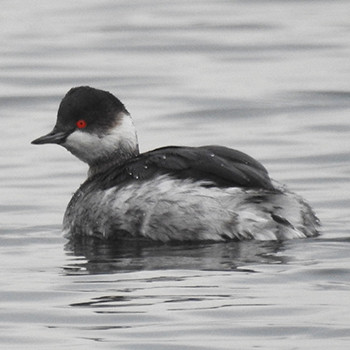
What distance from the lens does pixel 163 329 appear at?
8367 millimetres

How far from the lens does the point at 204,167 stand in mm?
10430

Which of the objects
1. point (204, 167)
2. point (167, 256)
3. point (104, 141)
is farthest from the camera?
point (104, 141)

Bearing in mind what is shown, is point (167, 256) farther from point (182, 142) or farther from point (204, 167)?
point (182, 142)

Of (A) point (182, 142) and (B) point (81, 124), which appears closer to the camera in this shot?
(B) point (81, 124)

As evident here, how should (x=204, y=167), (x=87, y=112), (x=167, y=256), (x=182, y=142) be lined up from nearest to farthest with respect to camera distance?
(x=167, y=256)
(x=204, y=167)
(x=87, y=112)
(x=182, y=142)

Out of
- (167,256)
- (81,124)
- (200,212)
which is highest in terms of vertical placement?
(81,124)

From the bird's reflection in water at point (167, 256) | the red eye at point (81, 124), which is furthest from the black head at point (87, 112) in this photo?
the bird's reflection in water at point (167, 256)

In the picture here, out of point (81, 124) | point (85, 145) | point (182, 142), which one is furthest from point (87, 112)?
point (182, 142)

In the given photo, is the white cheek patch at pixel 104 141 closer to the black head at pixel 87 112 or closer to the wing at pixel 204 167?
the black head at pixel 87 112

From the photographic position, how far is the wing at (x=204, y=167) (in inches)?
410

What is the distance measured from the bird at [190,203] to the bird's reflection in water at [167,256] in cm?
7

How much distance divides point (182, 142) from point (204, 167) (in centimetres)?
391

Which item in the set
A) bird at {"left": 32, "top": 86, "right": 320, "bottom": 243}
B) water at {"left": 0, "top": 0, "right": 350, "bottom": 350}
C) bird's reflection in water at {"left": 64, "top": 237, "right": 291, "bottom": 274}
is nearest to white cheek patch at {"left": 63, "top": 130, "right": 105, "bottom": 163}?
bird at {"left": 32, "top": 86, "right": 320, "bottom": 243}

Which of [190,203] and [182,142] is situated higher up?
[182,142]
